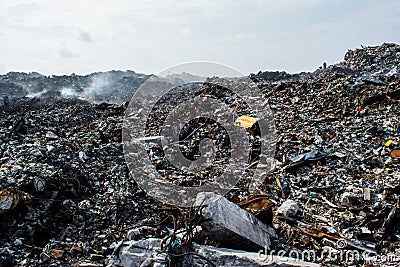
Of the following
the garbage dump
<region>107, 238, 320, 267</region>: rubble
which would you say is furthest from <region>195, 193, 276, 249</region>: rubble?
<region>107, 238, 320, 267</region>: rubble

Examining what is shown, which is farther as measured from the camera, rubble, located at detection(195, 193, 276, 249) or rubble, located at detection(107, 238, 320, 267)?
rubble, located at detection(195, 193, 276, 249)

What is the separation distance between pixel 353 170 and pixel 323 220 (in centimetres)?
115

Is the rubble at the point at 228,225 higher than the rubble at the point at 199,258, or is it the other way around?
the rubble at the point at 228,225

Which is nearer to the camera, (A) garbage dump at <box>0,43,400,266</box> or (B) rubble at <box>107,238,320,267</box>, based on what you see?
(B) rubble at <box>107,238,320,267</box>

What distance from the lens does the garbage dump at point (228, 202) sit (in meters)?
2.56

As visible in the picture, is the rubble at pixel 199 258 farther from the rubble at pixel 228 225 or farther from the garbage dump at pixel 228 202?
the rubble at pixel 228 225

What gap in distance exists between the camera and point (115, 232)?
321cm

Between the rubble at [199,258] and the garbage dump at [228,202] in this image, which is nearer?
the rubble at [199,258]

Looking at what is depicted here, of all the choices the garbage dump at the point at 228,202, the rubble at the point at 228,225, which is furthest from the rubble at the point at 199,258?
the rubble at the point at 228,225

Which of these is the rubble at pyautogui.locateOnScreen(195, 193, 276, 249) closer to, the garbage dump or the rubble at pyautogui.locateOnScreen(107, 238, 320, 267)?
the garbage dump

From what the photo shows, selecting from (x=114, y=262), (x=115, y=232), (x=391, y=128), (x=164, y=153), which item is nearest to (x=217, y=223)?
(x=114, y=262)

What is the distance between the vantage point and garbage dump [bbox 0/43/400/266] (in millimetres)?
2562

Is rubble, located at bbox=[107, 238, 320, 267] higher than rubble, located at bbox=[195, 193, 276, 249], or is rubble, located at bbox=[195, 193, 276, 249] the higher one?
rubble, located at bbox=[195, 193, 276, 249]

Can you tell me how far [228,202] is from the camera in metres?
2.76
